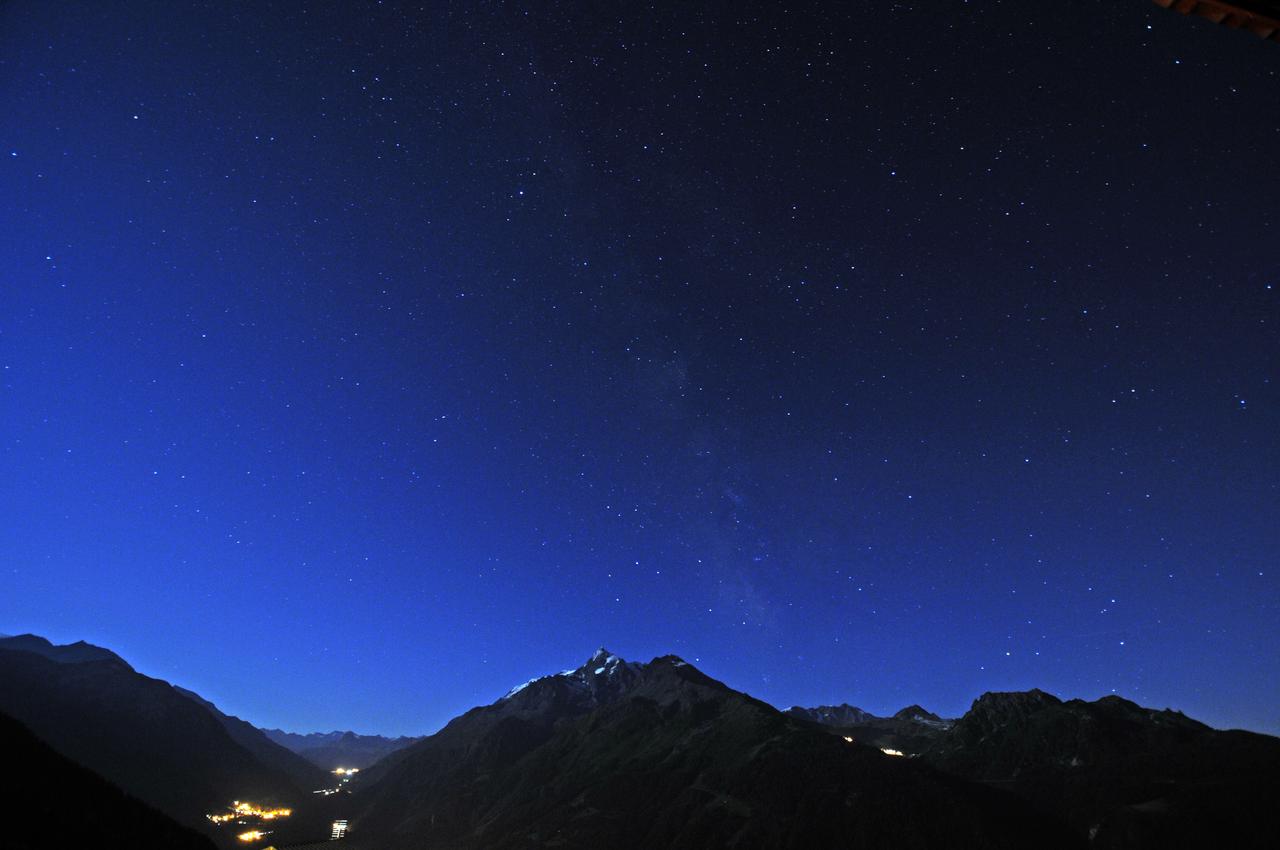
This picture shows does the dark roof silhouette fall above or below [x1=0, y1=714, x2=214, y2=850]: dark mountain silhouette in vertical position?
above

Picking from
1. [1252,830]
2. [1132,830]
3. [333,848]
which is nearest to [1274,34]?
[333,848]

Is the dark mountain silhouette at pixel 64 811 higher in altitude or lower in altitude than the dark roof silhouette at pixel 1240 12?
lower

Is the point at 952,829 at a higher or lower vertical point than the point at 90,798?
lower

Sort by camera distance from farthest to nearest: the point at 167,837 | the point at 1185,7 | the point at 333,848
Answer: the point at 333,848
the point at 167,837
the point at 1185,7

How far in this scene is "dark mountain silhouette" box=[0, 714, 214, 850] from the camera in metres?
36.9

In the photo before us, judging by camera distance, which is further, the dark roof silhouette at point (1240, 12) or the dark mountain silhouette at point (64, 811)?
the dark mountain silhouette at point (64, 811)

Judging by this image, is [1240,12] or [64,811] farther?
[64,811]

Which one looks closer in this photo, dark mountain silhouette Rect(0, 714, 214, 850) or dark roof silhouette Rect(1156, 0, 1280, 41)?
dark roof silhouette Rect(1156, 0, 1280, 41)

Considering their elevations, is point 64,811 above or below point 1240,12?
below

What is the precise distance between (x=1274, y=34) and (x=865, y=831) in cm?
23743

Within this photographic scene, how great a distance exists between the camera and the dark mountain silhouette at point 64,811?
121ft

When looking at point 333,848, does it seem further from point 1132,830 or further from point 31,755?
point 1132,830

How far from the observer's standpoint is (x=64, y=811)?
41.3 metres

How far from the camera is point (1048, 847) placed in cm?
19588
